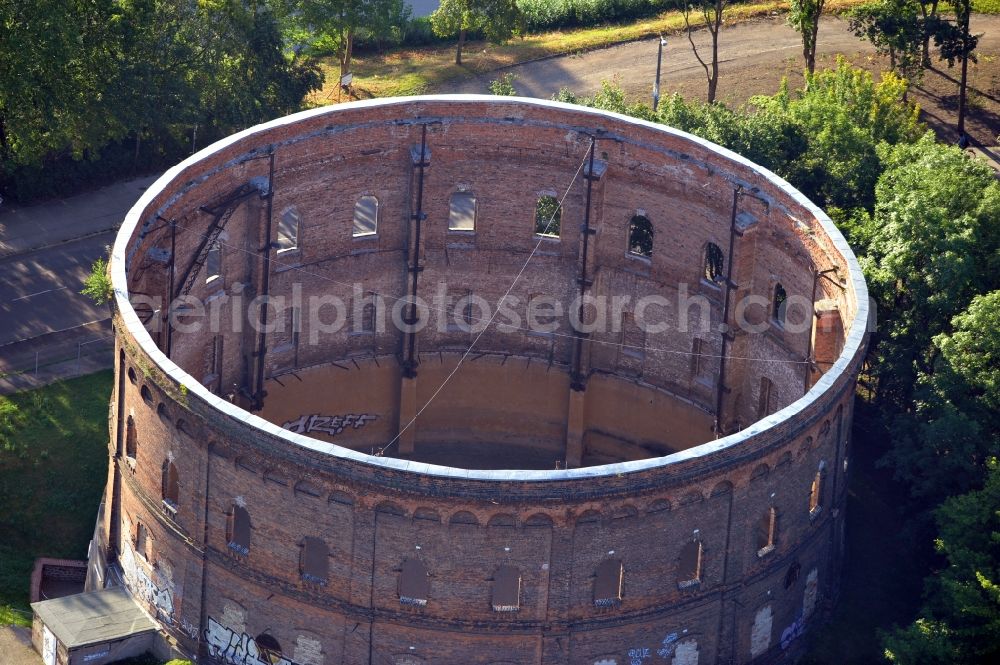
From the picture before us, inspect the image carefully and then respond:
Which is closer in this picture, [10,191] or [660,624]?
[660,624]

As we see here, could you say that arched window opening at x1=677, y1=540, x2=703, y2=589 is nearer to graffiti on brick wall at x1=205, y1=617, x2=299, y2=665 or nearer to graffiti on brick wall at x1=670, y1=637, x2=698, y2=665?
graffiti on brick wall at x1=670, y1=637, x2=698, y2=665

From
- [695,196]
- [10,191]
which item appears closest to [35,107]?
[10,191]

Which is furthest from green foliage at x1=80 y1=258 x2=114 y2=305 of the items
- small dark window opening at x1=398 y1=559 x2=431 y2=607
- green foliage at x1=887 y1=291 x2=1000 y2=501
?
green foliage at x1=887 y1=291 x2=1000 y2=501

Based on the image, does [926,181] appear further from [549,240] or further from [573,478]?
[573,478]

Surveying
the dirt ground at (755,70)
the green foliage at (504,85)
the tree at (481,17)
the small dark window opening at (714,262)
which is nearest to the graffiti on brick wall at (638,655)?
the small dark window opening at (714,262)

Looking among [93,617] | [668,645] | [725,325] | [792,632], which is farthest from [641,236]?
[93,617]

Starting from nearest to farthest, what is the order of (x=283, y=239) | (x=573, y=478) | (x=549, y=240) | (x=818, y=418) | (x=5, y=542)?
(x=573, y=478) < (x=818, y=418) < (x=5, y=542) < (x=549, y=240) < (x=283, y=239)

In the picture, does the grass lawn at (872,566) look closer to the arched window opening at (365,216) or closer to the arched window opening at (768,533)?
the arched window opening at (768,533)
